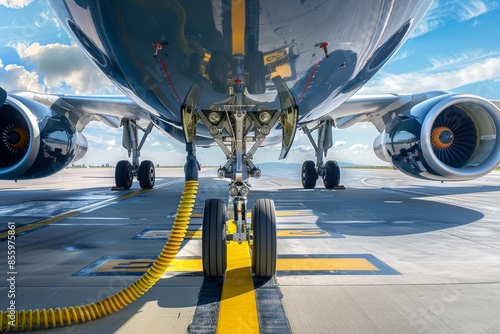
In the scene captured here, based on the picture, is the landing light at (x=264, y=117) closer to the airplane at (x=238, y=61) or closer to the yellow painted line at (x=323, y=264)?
the airplane at (x=238, y=61)

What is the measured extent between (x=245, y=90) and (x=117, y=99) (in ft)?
19.5

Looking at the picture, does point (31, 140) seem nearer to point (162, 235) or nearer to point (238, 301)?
point (162, 235)

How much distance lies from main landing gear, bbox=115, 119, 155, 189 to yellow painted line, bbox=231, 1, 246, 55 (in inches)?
305

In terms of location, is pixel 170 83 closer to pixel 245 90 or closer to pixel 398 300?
pixel 245 90

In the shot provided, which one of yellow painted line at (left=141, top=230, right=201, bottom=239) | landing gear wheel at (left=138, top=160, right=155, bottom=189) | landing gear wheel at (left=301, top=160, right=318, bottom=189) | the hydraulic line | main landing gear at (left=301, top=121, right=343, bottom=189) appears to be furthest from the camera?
landing gear wheel at (left=301, top=160, right=318, bottom=189)

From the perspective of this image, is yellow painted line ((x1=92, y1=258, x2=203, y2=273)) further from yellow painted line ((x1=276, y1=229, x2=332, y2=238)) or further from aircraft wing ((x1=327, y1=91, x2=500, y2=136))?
aircraft wing ((x1=327, y1=91, x2=500, y2=136))

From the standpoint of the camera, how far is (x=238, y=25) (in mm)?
1795

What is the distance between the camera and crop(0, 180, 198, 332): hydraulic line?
193cm

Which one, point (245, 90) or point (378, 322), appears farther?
point (245, 90)

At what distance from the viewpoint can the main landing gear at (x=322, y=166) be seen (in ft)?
32.4

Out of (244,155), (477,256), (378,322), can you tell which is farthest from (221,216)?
(477,256)

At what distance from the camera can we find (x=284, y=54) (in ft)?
6.78

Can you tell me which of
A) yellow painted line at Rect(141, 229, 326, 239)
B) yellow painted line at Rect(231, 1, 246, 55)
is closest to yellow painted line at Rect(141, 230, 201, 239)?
yellow painted line at Rect(141, 229, 326, 239)

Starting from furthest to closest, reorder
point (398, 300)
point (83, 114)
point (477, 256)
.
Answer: point (83, 114) < point (477, 256) < point (398, 300)
